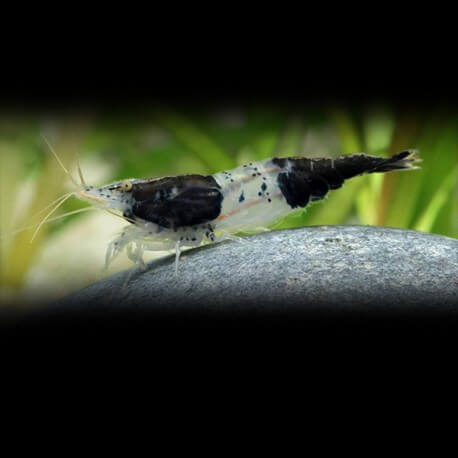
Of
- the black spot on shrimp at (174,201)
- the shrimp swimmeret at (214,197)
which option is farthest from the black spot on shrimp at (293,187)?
the black spot on shrimp at (174,201)

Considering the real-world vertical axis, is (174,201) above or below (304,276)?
above

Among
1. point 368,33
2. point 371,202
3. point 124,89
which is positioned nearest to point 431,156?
point 371,202

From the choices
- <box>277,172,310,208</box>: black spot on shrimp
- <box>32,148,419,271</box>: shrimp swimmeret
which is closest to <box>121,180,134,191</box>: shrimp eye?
<box>32,148,419,271</box>: shrimp swimmeret

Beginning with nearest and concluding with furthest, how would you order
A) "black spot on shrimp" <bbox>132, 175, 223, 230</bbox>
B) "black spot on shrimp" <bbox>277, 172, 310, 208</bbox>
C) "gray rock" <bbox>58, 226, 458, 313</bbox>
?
"gray rock" <bbox>58, 226, 458, 313</bbox> < "black spot on shrimp" <bbox>132, 175, 223, 230</bbox> < "black spot on shrimp" <bbox>277, 172, 310, 208</bbox>

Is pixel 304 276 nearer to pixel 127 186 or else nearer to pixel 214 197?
pixel 214 197

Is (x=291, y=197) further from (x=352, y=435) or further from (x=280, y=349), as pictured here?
(x=352, y=435)

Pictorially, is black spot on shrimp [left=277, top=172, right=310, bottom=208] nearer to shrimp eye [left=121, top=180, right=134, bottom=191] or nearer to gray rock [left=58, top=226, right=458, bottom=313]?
gray rock [left=58, top=226, right=458, bottom=313]

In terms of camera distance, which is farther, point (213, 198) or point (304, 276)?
point (213, 198)

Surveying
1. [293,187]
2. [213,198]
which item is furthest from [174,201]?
[293,187]
